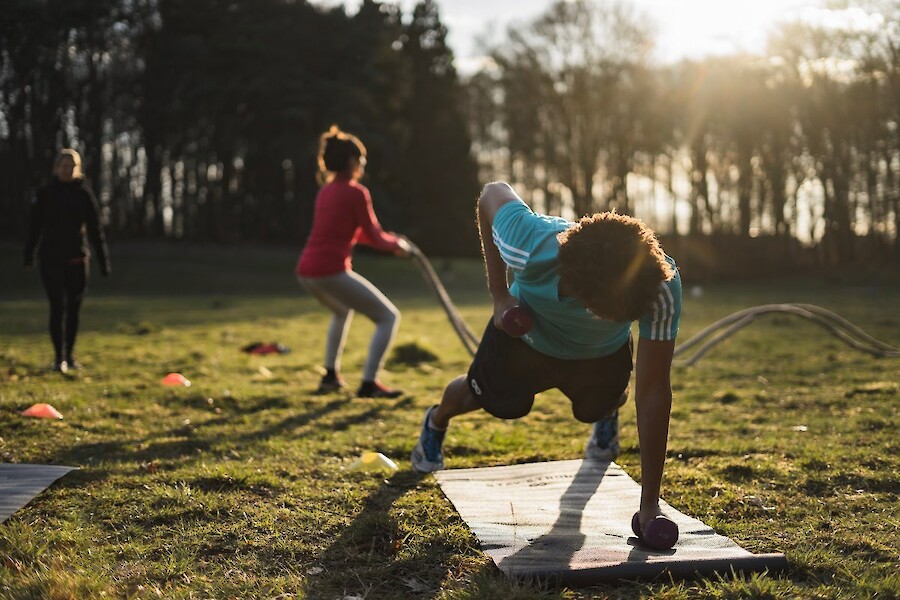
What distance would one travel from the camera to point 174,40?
37812mm

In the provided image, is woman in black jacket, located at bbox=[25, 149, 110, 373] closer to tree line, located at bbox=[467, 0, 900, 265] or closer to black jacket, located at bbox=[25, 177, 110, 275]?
black jacket, located at bbox=[25, 177, 110, 275]

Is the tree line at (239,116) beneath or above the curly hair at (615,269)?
above

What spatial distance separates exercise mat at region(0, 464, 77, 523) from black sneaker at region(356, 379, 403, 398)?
3225 millimetres

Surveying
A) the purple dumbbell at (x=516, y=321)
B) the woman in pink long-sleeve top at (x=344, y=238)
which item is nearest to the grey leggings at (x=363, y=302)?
the woman in pink long-sleeve top at (x=344, y=238)

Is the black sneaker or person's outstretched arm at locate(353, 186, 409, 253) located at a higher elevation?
person's outstretched arm at locate(353, 186, 409, 253)

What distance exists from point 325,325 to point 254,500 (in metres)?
12.1

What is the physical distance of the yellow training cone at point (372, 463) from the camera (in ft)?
16.3

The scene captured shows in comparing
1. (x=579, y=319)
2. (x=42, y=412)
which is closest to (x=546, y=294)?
(x=579, y=319)

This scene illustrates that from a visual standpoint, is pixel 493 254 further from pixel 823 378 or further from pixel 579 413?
pixel 823 378

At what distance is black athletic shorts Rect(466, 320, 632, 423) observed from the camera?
397 centimetres

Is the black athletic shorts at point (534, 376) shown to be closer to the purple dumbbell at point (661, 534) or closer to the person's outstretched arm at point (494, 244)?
the person's outstretched arm at point (494, 244)

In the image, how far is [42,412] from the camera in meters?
6.23

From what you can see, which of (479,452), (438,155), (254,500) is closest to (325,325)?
(479,452)

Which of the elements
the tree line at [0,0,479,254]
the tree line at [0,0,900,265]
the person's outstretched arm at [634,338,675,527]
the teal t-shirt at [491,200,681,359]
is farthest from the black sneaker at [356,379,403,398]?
the tree line at [0,0,479,254]
